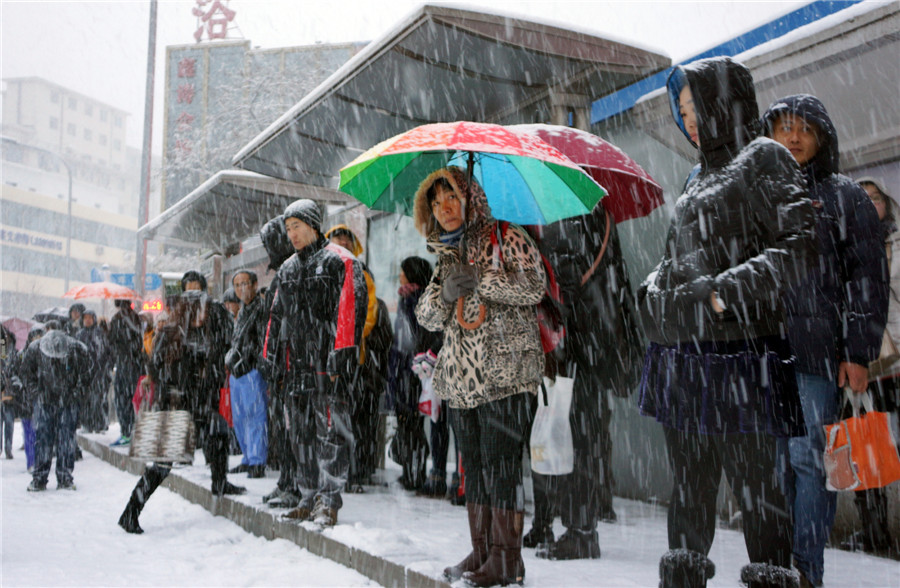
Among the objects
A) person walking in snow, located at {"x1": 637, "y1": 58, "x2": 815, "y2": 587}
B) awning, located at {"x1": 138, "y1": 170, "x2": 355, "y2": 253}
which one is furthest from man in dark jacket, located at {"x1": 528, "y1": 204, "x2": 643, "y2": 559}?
awning, located at {"x1": 138, "y1": 170, "x2": 355, "y2": 253}

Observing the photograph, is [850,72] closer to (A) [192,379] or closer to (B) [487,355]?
(B) [487,355]

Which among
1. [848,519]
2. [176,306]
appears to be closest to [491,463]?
[848,519]

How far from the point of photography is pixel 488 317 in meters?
3.52

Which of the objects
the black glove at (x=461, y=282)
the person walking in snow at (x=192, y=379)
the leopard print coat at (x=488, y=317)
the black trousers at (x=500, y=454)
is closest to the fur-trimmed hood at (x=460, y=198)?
the leopard print coat at (x=488, y=317)

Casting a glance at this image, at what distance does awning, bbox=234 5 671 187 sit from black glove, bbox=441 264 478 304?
2.45m

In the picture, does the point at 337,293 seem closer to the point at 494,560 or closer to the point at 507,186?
the point at 507,186

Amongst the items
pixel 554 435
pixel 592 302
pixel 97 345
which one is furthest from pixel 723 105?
pixel 97 345

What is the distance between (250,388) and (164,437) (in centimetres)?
140

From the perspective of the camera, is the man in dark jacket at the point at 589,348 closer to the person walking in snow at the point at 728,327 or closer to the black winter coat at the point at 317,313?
the person walking in snow at the point at 728,327

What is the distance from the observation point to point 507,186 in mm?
4094

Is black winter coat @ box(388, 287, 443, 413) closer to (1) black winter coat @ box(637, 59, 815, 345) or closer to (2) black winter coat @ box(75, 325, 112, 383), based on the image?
(1) black winter coat @ box(637, 59, 815, 345)

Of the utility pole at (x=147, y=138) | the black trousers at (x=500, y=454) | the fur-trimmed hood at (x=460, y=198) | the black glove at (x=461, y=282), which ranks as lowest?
the black trousers at (x=500, y=454)

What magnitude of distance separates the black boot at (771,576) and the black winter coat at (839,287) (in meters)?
1.18

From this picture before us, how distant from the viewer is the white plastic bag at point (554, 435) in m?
3.86
